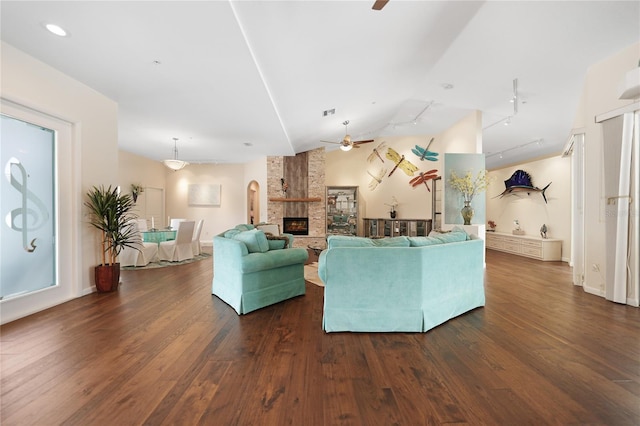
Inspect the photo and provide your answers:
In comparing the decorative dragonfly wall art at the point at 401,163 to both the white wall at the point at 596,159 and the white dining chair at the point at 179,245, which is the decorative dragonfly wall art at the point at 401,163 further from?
the white dining chair at the point at 179,245

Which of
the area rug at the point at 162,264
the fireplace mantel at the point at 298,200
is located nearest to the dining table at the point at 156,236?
the area rug at the point at 162,264

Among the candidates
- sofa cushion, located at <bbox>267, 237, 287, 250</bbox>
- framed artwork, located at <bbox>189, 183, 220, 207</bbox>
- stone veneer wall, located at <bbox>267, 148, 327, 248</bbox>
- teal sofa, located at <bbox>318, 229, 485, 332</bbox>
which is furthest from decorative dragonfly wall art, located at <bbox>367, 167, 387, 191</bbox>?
teal sofa, located at <bbox>318, 229, 485, 332</bbox>

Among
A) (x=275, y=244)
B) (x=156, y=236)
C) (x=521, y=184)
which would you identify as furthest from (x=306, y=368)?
(x=521, y=184)

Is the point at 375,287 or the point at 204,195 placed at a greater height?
the point at 204,195

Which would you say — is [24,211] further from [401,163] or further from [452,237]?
[401,163]

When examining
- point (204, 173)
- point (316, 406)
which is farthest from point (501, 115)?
point (204, 173)

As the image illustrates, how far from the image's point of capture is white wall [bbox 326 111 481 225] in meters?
8.83

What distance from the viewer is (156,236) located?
624 cm

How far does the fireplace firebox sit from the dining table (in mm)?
3432

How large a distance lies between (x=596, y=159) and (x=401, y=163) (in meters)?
5.29

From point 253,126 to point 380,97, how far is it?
2675 mm

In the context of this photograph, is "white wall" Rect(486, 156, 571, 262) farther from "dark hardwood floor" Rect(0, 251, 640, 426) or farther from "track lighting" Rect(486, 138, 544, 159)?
"dark hardwood floor" Rect(0, 251, 640, 426)

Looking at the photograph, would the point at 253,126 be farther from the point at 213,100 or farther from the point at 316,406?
the point at 316,406

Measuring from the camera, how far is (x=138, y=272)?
531 centimetres
